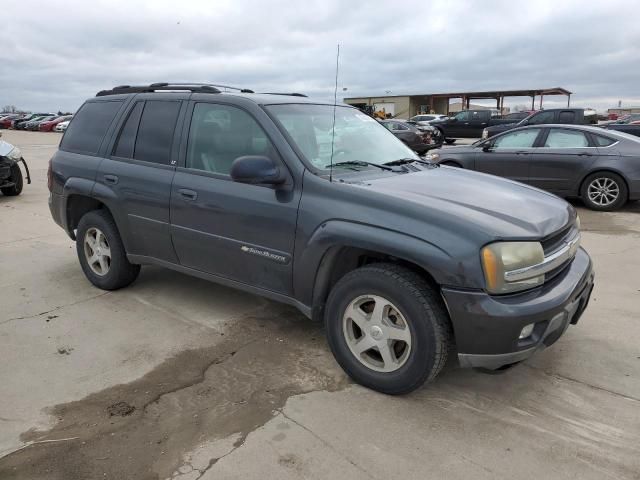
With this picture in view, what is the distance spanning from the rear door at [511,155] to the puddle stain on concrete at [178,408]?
6427 millimetres

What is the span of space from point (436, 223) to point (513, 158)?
22.9 feet

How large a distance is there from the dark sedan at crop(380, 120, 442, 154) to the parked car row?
3329 centimetres

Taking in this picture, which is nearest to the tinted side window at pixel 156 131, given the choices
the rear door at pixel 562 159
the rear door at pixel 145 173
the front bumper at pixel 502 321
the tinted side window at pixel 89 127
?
the rear door at pixel 145 173

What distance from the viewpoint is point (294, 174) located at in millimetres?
3314

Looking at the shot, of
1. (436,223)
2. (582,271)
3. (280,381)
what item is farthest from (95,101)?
(582,271)

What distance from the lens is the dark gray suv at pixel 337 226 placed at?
107 inches

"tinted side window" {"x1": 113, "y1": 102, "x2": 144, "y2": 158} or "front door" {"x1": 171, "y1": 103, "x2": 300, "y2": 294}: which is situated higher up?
"tinted side window" {"x1": 113, "y1": 102, "x2": 144, "y2": 158}

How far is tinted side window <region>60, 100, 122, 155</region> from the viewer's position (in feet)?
15.1

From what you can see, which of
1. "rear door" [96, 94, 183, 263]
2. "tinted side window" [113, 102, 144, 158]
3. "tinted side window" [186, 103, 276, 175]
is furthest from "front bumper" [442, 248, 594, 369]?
"tinted side window" [113, 102, 144, 158]

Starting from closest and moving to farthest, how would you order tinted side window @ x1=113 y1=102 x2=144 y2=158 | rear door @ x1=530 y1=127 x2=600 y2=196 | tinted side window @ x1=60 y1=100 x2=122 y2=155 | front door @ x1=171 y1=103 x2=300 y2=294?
front door @ x1=171 y1=103 x2=300 y2=294, tinted side window @ x1=113 y1=102 x2=144 y2=158, tinted side window @ x1=60 y1=100 x2=122 y2=155, rear door @ x1=530 y1=127 x2=600 y2=196

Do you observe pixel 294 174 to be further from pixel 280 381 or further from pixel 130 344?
pixel 130 344

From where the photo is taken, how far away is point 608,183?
844 centimetres

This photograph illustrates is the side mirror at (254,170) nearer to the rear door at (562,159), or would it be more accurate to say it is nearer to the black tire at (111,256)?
the black tire at (111,256)

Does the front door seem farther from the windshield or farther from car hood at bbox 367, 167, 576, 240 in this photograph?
car hood at bbox 367, 167, 576, 240
